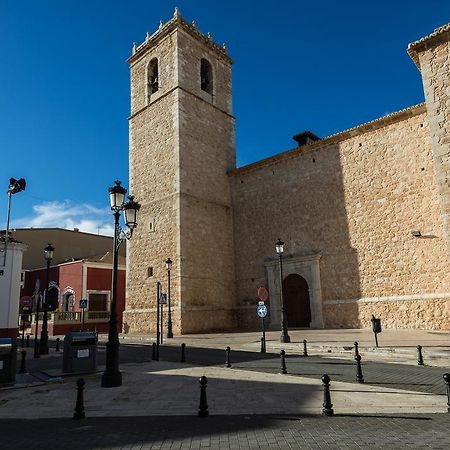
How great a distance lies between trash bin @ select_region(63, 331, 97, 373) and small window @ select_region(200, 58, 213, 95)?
20459 millimetres

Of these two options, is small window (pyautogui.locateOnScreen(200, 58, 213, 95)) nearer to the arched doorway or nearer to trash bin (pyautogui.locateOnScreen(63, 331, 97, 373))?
the arched doorway

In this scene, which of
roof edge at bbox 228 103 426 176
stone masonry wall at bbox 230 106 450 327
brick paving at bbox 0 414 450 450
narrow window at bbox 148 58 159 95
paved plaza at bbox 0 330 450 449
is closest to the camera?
brick paving at bbox 0 414 450 450

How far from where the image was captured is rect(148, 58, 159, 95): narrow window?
25.6m

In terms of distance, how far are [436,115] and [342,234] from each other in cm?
725

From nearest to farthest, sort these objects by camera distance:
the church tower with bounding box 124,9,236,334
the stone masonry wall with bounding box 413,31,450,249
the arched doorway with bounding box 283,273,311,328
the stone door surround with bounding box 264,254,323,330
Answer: the stone masonry wall with bounding box 413,31,450,249, the stone door surround with bounding box 264,254,323,330, the arched doorway with bounding box 283,273,311,328, the church tower with bounding box 124,9,236,334

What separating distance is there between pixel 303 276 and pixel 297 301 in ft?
5.44

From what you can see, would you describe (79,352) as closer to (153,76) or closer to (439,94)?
(439,94)

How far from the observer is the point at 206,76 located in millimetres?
26281

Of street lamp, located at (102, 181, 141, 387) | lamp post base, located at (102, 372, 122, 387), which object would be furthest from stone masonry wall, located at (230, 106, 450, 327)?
lamp post base, located at (102, 372, 122, 387)

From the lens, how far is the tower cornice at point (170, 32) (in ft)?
78.9

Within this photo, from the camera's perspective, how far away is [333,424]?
16.3ft

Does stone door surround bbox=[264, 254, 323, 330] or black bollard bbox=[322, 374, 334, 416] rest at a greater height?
stone door surround bbox=[264, 254, 323, 330]

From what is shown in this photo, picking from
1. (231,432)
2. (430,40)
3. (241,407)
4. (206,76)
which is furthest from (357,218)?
(231,432)

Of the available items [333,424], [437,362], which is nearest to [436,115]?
[437,362]
